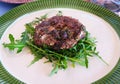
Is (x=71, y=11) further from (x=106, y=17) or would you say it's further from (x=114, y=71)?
(x=114, y=71)

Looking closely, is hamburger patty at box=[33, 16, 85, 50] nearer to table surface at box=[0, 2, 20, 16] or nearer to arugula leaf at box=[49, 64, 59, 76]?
arugula leaf at box=[49, 64, 59, 76]

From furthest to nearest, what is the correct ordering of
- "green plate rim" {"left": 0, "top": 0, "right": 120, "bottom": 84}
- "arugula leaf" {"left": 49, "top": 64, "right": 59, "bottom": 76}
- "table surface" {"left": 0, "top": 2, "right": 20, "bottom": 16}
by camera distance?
"table surface" {"left": 0, "top": 2, "right": 20, "bottom": 16}
"green plate rim" {"left": 0, "top": 0, "right": 120, "bottom": 84}
"arugula leaf" {"left": 49, "top": 64, "right": 59, "bottom": 76}

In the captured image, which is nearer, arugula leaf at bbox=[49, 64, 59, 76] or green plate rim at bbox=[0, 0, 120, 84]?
arugula leaf at bbox=[49, 64, 59, 76]

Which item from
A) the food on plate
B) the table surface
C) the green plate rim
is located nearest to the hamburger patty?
the food on plate

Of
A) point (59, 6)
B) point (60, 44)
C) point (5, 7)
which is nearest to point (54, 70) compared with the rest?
point (60, 44)

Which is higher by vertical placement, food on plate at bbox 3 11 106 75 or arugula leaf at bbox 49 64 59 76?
food on plate at bbox 3 11 106 75

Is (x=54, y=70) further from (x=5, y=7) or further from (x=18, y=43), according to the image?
(x=5, y=7)

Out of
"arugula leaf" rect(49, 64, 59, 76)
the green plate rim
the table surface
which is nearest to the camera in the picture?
"arugula leaf" rect(49, 64, 59, 76)

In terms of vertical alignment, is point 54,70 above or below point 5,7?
below

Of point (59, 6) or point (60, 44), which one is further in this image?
point (59, 6)
